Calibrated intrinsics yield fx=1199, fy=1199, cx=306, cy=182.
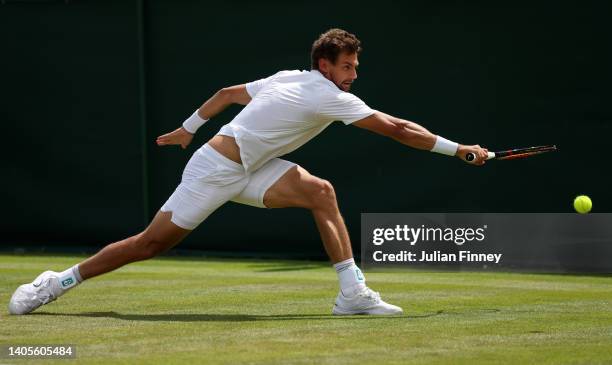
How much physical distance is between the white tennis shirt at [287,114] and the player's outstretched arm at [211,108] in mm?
394

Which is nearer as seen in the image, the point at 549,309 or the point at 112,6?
the point at 549,309

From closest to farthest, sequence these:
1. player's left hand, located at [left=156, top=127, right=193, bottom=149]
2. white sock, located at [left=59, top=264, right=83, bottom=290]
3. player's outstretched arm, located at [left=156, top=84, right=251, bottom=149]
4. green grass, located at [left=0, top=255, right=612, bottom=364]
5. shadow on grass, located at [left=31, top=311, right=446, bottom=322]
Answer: green grass, located at [left=0, top=255, right=612, bottom=364] → shadow on grass, located at [left=31, top=311, right=446, bottom=322] → white sock, located at [left=59, top=264, right=83, bottom=290] → player's outstretched arm, located at [left=156, top=84, right=251, bottom=149] → player's left hand, located at [left=156, top=127, right=193, bottom=149]

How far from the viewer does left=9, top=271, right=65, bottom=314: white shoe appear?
21.5 feet

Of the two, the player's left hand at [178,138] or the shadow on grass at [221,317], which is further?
the player's left hand at [178,138]

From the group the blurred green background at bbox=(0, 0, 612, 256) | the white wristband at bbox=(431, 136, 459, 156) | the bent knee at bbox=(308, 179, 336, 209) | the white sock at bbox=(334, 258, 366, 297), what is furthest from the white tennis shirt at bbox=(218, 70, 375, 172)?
the blurred green background at bbox=(0, 0, 612, 256)

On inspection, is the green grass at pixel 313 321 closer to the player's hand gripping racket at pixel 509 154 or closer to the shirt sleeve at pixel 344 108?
the player's hand gripping racket at pixel 509 154

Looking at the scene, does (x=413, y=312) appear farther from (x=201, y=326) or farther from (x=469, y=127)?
(x=469, y=127)

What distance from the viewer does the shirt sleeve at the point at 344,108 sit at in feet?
21.0

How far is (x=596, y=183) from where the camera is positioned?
1049 centimetres

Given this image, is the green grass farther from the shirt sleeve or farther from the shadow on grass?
the shirt sleeve

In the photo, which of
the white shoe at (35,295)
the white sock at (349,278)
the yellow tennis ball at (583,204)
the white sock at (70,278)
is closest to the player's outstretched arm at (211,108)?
the white sock at (70,278)

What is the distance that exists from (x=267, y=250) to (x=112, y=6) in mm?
2986

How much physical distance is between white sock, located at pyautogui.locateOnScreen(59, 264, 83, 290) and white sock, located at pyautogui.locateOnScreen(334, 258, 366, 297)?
1444mm

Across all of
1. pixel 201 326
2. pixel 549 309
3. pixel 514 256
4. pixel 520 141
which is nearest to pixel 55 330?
pixel 201 326
